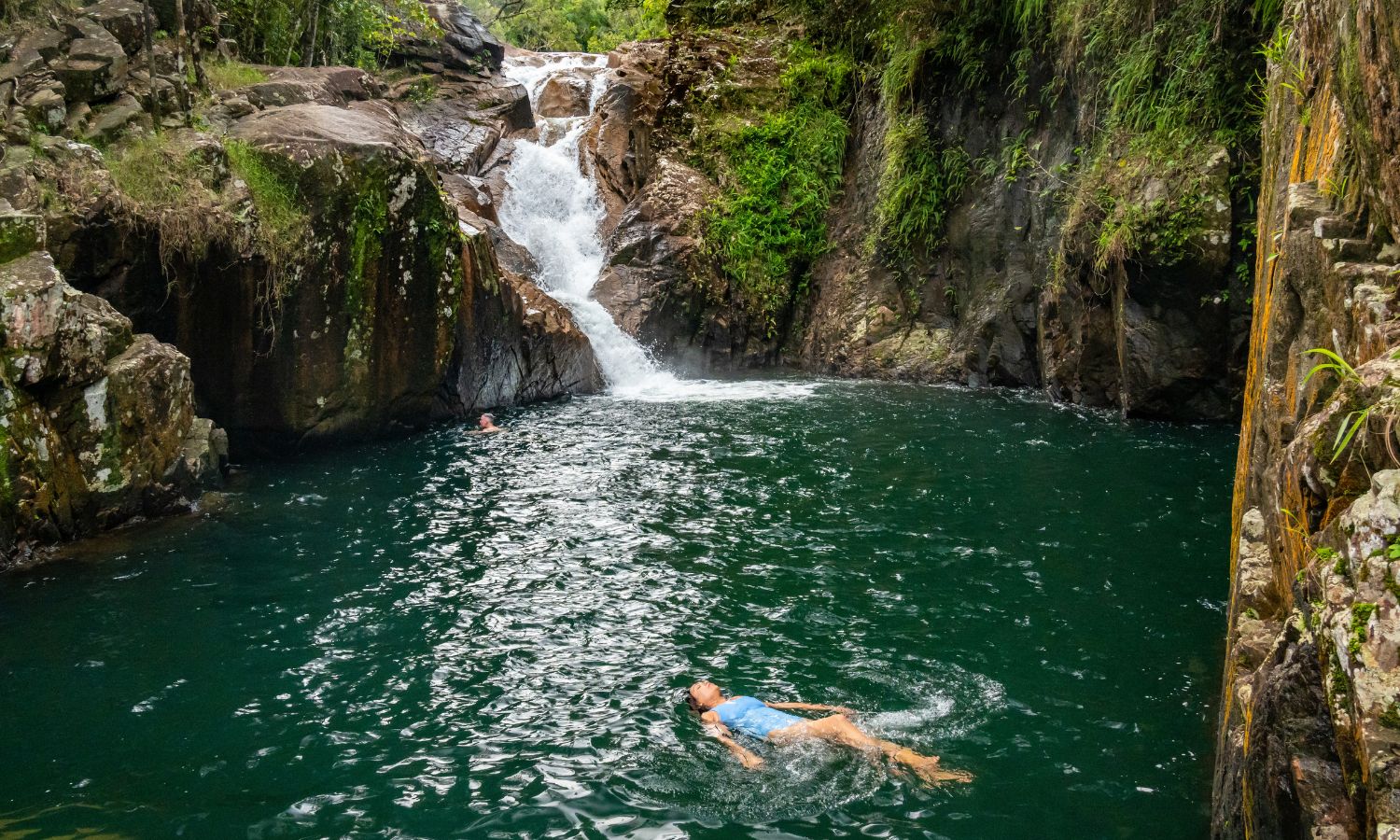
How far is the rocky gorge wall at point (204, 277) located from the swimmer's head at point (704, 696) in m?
6.53

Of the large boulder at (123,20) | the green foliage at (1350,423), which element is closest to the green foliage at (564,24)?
the large boulder at (123,20)

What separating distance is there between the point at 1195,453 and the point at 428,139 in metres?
18.0

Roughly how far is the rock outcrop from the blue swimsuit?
6.77 metres

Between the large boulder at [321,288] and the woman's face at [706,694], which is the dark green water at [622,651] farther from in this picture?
the large boulder at [321,288]

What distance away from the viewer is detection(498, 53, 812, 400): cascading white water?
19.0m

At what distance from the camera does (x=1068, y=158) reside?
1577cm

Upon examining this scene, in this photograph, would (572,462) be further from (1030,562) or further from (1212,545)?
(1212,545)

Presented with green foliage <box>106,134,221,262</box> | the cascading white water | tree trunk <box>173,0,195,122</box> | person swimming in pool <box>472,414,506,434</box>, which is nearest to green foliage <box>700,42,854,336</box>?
the cascading white water

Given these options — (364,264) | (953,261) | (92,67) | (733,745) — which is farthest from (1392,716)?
(953,261)

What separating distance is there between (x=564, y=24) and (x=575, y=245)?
22.5 m

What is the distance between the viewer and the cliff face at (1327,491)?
2672 millimetres

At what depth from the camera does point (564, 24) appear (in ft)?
131

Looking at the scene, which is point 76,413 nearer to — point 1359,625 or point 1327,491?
point 1327,491

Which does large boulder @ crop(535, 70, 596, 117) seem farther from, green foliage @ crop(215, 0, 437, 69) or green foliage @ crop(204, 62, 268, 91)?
Result: green foliage @ crop(204, 62, 268, 91)
